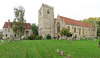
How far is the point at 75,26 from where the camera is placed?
115ft

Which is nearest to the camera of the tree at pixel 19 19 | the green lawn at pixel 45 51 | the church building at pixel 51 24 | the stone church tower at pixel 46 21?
the green lawn at pixel 45 51

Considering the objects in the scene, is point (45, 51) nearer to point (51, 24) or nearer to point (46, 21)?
point (46, 21)

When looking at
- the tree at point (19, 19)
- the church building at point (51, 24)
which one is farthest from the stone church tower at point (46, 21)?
the tree at point (19, 19)

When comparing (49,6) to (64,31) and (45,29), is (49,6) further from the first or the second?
(64,31)

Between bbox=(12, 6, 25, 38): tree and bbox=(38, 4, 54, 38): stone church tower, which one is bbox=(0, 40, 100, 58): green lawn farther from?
bbox=(38, 4, 54, 38): stone church tower

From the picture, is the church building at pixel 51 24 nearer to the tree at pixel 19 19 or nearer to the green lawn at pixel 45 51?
the tree at pixel 19 19

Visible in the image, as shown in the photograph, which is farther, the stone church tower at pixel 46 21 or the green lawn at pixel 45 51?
the stone church tower at pixel 46 21

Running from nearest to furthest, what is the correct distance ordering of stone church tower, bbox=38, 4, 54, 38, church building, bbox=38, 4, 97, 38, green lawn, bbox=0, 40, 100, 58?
green lawn, bbox=0, 40, 100, 58, church building, bbox=38, 4, 97, 38, stone church tower, bbox=38, 4, 54, 38

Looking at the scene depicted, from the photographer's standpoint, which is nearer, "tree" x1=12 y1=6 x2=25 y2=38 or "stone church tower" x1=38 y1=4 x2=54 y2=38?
"tree" x1=12 y1=6 x2=25 y2=38

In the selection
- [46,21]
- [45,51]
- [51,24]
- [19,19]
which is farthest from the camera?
[51,24]

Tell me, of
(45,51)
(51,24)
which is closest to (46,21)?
(51,24)

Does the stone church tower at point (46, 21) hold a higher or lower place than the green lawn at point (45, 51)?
higher

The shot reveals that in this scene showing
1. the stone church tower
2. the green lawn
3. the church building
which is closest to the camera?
the green lawn

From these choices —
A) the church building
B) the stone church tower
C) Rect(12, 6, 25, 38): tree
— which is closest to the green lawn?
Rect(12, 6, 25, 38): tree
